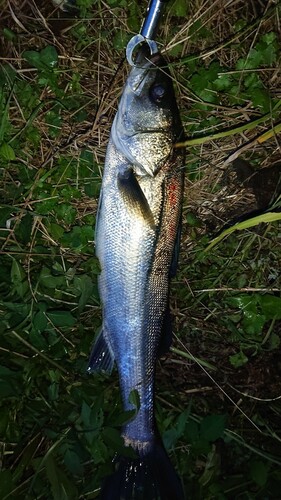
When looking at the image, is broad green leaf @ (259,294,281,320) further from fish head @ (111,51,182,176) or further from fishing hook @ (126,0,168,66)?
fishing hook @ (126,0,168,66)

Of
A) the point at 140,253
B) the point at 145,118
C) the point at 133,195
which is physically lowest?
the point at 140,253

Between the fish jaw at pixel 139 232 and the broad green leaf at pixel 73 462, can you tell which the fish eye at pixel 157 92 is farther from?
the broad green leaf at pixel 73 462

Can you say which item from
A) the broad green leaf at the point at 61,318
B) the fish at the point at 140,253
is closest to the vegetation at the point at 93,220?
the broad green leaf at the point at 61,318

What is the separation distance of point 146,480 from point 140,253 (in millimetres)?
1261

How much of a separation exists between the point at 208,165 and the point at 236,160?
0.18 m

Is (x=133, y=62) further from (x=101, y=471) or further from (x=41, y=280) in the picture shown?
(x=101, y=471)

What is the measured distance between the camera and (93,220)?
107 inches

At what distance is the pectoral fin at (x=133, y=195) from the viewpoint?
2.26 metres

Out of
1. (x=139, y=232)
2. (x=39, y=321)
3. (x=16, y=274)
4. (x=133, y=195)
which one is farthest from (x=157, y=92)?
(x=39, y=321)

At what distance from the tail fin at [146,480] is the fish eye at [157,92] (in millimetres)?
1842

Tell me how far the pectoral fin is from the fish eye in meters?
0.38

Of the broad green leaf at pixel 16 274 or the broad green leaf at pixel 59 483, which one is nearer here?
the broad green leaf at pixel 59 483

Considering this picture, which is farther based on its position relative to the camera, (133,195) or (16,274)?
(16,274)

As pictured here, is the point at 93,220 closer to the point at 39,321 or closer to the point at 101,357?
the point at 39,321
